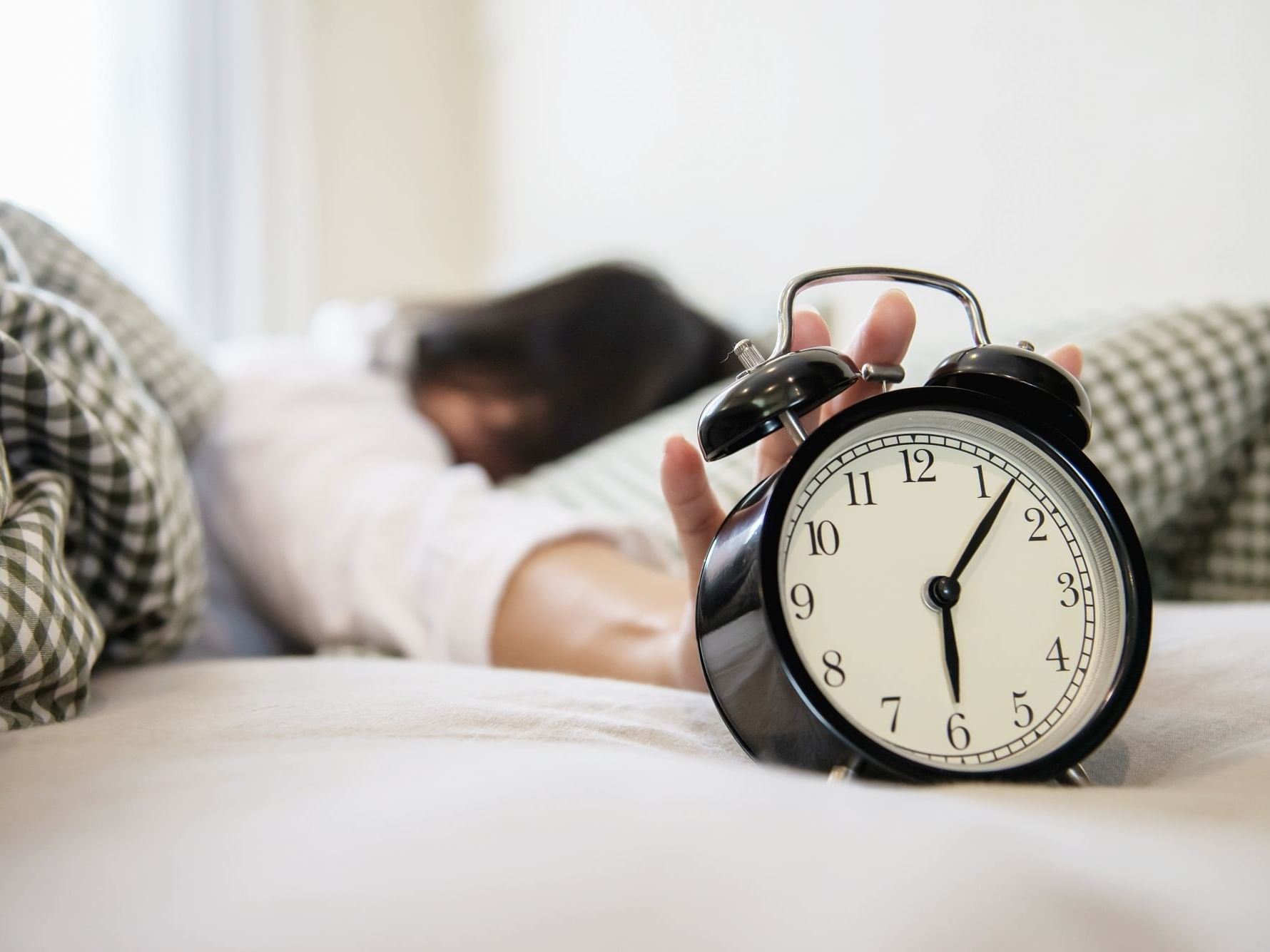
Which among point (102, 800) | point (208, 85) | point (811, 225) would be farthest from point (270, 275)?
point (102, 800)

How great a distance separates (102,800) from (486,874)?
0.18m

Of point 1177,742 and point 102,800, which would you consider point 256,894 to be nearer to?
point 102,800

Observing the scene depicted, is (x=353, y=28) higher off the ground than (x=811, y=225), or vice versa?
(x=353, y=28)

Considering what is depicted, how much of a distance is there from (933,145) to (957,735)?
1386mm

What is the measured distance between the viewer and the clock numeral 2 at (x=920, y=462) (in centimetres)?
51

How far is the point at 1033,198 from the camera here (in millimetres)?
1492

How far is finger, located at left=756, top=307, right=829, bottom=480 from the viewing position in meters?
0.60

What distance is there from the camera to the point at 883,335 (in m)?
0.59

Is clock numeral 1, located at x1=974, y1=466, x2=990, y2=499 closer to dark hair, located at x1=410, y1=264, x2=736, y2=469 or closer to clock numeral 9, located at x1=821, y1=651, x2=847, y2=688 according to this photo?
clock numeral 9, located at x1=821, y1=651, x2=847, y2=688

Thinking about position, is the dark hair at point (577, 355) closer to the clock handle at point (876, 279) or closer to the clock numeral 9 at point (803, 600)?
the clock handle at point (876, 279)

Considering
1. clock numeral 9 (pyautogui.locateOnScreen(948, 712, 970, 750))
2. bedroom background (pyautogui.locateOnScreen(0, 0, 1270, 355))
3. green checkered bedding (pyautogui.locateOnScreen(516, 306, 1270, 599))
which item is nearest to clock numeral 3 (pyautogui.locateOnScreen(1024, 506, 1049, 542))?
clock numeral 9 (pyautogui.locateOnScreen(948, 712, 970, 750))

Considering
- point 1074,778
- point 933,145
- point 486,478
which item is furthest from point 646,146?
point 1074,778

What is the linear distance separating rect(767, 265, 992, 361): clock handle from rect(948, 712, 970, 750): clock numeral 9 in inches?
8.3

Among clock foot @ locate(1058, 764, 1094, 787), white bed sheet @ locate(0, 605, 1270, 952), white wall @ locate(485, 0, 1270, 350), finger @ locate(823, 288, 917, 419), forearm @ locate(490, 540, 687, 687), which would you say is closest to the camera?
white bed sheet @ locate(0, 605, 1270, 952)
